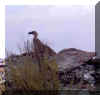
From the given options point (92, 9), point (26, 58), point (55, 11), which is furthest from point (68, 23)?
point (26, 58)

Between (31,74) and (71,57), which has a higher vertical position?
(71,57)

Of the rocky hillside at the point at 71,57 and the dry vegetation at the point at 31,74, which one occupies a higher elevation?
the rocky hillside at the point at 71,57

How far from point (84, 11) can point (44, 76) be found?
1.56 metres

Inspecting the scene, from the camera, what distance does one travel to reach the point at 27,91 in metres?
3.48

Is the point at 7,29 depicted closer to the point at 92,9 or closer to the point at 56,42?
the point at 56,42

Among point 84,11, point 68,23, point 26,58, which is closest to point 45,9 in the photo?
point 68,23

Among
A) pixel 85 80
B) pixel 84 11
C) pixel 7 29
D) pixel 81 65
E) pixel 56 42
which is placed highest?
pixel 84 11

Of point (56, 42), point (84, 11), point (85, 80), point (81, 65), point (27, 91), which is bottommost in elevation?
point (27, 91)

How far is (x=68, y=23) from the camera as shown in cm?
343

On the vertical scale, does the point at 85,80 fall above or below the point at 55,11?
below

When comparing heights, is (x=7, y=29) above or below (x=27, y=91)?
above

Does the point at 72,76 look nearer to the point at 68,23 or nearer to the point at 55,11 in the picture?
the point at 68,23

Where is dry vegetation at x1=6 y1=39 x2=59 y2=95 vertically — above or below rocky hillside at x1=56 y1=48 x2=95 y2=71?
below

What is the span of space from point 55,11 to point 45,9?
8.3 inches
